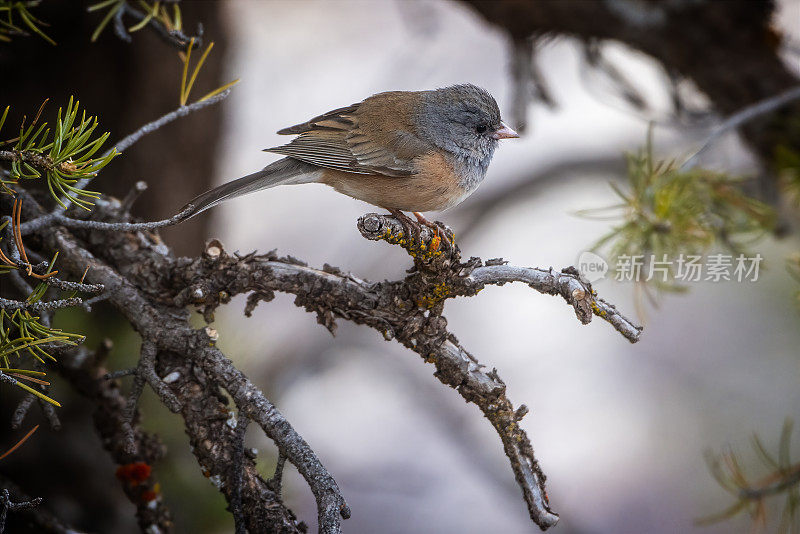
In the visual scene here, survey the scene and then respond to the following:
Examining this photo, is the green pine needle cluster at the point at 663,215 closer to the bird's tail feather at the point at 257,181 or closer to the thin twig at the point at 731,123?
the thin twig at the point at 731,123

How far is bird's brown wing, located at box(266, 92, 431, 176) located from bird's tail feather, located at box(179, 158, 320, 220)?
45mm

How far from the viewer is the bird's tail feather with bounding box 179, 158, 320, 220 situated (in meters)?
1.61

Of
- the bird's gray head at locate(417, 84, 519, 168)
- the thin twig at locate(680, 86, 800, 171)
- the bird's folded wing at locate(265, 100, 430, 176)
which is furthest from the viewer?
the thin twig at locate(680, 86, 800, 171)

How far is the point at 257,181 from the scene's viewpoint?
5.85 ft

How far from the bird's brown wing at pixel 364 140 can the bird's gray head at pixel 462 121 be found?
0.06 m

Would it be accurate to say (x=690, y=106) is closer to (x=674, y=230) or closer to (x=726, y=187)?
(x=726, y=187)

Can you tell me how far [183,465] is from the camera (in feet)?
7.16

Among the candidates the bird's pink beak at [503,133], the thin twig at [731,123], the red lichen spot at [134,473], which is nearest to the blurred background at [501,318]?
the thin twig at [731,123]

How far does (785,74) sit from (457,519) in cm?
291

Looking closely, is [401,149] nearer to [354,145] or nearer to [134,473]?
[354,145]

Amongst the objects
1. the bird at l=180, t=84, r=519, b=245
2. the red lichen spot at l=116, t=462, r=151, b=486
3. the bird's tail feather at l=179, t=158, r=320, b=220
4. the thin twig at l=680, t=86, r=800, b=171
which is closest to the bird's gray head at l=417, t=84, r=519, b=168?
the bird at l=180, t=84, r=519, b=245

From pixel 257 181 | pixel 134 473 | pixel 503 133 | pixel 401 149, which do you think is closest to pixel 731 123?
pixel 503 133

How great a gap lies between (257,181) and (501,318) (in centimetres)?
317

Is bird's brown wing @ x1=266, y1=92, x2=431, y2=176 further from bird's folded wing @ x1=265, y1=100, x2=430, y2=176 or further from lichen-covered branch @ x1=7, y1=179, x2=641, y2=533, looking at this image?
lichen-covered branch @ x1=7, y1=179, x2=641, y2=533
